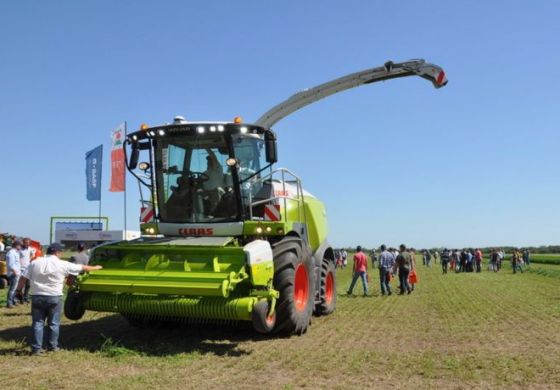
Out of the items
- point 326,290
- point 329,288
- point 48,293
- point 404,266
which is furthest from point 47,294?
point 404,266

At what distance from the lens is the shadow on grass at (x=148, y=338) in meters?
7.04

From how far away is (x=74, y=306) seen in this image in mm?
7551

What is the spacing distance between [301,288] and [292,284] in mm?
912

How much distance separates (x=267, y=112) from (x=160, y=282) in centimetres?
850

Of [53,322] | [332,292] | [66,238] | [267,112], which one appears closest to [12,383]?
[53,322]

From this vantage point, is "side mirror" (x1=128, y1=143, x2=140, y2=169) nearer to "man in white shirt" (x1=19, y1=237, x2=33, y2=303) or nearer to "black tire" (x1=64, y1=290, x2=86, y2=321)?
"black tire" (x1=64, y1=290, x2=86, y2=321)

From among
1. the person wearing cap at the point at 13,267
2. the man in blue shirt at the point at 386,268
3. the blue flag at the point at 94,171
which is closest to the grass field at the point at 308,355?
the person wearing cap at the point at 13,267

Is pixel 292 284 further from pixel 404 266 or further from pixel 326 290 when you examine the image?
pixel 404 266

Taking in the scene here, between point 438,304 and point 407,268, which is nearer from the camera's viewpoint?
point 438,304

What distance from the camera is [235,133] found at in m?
8.37

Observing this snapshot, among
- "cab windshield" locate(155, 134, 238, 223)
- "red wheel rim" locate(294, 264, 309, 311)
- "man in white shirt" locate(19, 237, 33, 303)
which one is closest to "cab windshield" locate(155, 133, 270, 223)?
"cab windshield" locate(155, 134, 238, 223)

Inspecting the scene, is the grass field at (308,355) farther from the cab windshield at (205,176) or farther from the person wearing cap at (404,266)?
the person wearing cap at (404,266)

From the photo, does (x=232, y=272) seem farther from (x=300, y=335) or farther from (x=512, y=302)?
(x=512, y=302)

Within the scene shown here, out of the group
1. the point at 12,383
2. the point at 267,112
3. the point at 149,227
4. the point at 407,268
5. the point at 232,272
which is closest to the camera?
the point at 12,383
